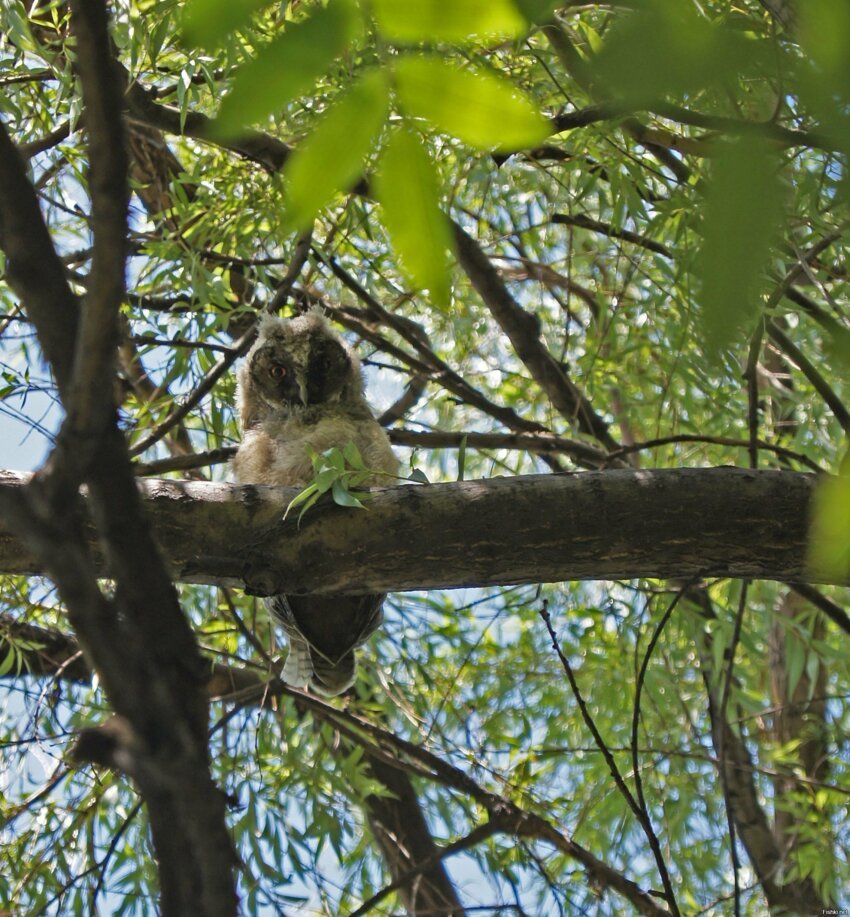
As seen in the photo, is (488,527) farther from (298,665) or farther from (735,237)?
(735,237)

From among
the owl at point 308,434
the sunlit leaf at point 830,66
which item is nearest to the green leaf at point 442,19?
the sunlit leaf at point 830,66

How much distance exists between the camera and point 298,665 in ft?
8.66

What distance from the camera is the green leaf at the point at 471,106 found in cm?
69

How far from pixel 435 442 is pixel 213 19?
2.29 metres

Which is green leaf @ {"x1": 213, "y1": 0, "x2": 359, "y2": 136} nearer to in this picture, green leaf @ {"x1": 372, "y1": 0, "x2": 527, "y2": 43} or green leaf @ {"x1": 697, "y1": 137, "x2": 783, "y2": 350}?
green leaf @ {"x1": 372, "y1": 0, "x2": 527, "y2": 43}

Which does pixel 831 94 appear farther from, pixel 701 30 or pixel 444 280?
pixel 444 280

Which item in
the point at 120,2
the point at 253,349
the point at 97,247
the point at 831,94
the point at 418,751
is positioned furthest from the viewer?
the point at 253,349

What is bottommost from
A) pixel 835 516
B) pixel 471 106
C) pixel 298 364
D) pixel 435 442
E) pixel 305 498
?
pixel 835 516

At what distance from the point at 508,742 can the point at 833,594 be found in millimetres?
1745

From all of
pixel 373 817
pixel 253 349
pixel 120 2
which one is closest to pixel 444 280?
pixel 120 2

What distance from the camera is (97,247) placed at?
660 millimetres

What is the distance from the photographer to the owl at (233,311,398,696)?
244cm

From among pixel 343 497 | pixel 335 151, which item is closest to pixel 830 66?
pixel 335 151

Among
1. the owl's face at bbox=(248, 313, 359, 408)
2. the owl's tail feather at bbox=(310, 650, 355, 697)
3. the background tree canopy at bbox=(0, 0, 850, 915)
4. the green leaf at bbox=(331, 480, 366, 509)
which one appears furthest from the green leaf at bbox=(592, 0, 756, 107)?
the owl's face at bbox=(248, 313, 359, 408)
